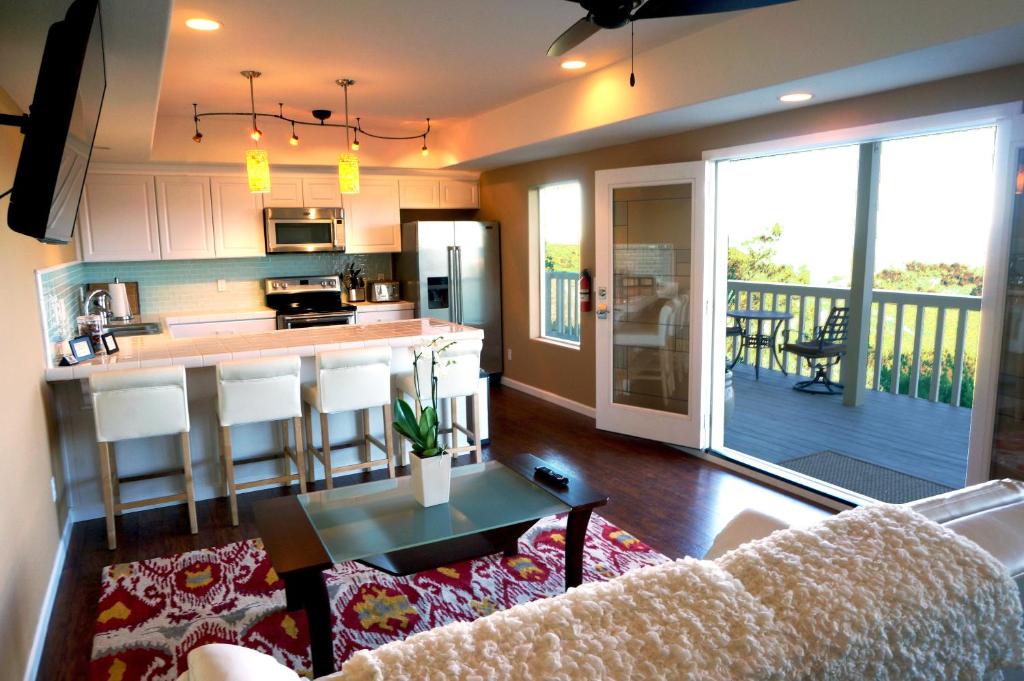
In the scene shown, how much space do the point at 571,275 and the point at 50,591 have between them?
190 inches

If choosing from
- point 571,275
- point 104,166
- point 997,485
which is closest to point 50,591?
point 997,485

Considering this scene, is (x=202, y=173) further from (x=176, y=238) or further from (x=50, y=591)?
(x=50, y=591)

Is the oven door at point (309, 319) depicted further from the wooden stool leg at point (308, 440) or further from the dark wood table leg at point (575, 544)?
the dark wood table leg at point (575, 544)

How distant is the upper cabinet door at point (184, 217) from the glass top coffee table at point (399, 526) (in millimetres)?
4104

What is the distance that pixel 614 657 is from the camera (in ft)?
3.11

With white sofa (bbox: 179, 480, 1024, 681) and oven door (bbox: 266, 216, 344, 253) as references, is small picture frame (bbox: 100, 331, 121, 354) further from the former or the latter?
white sofa (bbox: 179, 480, 1024, 681)

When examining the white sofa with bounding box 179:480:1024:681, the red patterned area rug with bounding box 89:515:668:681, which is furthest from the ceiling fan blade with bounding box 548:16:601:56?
the red patterned area rug with bounding box 89:515:668:681

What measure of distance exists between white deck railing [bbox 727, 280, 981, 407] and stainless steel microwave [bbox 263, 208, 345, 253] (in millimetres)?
4797

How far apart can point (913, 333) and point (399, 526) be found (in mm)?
5516

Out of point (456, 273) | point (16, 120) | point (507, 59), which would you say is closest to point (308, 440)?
point (507, 59)

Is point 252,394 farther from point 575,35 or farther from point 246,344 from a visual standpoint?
point 575,35

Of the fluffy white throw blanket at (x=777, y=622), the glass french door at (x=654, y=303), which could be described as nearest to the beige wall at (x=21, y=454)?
the fluffy white throw blanket at (x=777, y=622)

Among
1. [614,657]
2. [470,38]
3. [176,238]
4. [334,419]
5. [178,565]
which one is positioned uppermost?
[470,38]

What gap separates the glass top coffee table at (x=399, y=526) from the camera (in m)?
2.29
